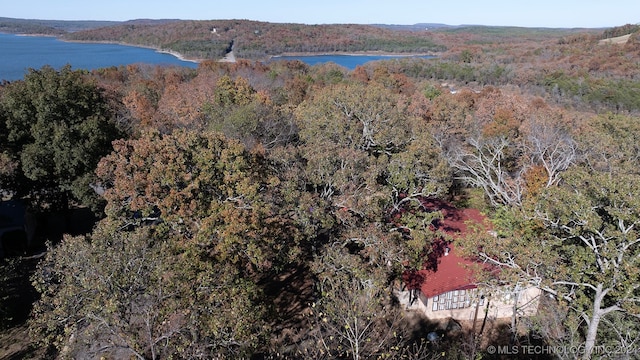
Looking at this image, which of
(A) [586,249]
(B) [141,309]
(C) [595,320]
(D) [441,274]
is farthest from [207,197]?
(C) [595,320]

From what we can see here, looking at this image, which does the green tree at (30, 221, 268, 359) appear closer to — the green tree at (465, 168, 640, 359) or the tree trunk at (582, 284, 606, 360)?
the green tree at (465, 168, 640, 359)

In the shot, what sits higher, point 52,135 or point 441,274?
point 52,135

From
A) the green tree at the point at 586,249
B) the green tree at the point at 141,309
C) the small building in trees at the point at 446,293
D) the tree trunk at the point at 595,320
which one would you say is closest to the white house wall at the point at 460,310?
the small building in trees at the point at 446,293

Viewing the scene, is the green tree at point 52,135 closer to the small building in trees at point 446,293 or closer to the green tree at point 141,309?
the green tree at point 141,309

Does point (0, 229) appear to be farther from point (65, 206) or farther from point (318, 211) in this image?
point (318, 211)

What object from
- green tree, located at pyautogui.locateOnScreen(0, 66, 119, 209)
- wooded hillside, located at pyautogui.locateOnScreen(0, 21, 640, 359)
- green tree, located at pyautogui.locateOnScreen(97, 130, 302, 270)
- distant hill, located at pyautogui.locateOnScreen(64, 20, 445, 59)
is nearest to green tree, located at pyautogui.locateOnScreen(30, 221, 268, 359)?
wooded hillside, located at pyautogui.locateOnScreen(0, 21, 640, 359)

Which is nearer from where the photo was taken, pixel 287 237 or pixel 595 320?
pixel 595 320

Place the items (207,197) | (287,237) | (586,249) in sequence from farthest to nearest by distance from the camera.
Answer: (287,237)
(207,197)
(586,249)

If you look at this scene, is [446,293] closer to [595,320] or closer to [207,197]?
[595,320]
